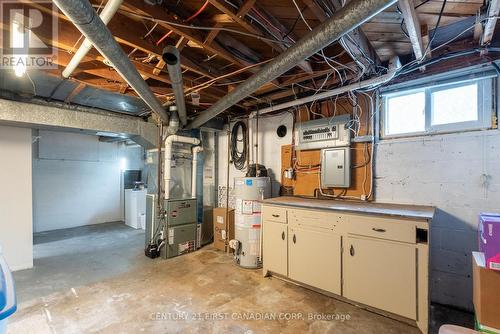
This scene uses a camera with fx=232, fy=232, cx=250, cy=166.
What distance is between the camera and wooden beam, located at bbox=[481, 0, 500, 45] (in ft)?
5.01

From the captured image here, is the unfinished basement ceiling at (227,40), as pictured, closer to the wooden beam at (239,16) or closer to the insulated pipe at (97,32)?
the wooden beam at (239,16)

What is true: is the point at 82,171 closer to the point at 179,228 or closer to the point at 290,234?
the point at 179,228

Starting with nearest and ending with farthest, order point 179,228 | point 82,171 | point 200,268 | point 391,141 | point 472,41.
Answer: point 472,41
point 391,141
point 200,268
point 179,228
point 82,171

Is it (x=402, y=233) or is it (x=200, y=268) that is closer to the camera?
(x=402, y=233)

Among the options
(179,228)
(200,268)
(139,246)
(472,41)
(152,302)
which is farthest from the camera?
(139,246)

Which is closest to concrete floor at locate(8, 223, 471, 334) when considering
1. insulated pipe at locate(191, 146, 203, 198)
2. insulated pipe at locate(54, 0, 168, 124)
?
insulated pipe at locate(191, 146, 203, 198)

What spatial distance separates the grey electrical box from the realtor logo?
9.60 ft

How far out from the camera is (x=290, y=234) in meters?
2.75

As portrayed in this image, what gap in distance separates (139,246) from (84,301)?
1840 millimetres

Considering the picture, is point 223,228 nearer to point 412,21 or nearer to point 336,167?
point 336,167

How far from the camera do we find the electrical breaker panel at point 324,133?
2938 millimetres

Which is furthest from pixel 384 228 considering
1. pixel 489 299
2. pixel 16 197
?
pixel 16 197

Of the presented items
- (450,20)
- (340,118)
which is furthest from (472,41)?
(340,118)

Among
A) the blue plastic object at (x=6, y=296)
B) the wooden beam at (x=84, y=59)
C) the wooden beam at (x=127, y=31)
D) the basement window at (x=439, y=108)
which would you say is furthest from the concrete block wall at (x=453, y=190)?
the blue plastic object at (x=6, y=296)
